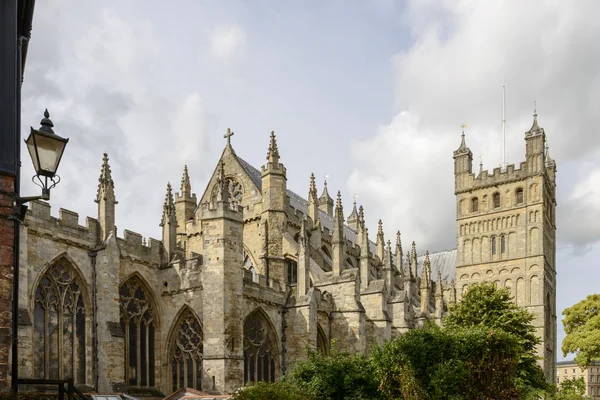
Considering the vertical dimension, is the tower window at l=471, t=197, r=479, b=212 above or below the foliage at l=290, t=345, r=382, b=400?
above

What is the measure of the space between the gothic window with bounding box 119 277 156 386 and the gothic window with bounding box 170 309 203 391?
90cm


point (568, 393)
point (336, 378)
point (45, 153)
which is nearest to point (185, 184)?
point (336, 378)

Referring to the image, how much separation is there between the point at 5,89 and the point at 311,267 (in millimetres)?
28560

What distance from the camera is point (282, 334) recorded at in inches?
1155

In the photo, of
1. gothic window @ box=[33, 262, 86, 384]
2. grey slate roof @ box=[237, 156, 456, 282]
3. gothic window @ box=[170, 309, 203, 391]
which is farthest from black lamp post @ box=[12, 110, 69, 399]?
grey slate roof @ box=[237, 156, 456, 282]

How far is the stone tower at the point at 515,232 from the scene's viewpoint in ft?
173

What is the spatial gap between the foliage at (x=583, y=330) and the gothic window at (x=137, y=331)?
96.1 feet

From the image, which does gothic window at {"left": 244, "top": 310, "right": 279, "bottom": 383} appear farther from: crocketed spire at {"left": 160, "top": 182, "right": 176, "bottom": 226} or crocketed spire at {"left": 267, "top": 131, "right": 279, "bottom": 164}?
crocketed spire at {"left": 267, "top": 131, "right": 279, "bottom": 164}

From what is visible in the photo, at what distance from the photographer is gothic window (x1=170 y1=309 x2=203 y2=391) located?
2531cm

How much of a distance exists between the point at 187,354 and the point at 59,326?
19.0ft

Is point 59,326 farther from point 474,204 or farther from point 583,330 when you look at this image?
point 474,204

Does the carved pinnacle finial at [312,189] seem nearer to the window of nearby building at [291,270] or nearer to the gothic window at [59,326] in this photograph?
the window of nearby building at [291,270]

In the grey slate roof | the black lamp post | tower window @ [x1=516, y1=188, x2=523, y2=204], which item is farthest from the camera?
tower window @ [x1=516, y1=188, x2=523, y2=204]

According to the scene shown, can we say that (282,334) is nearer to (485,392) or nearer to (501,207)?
(485,392)
